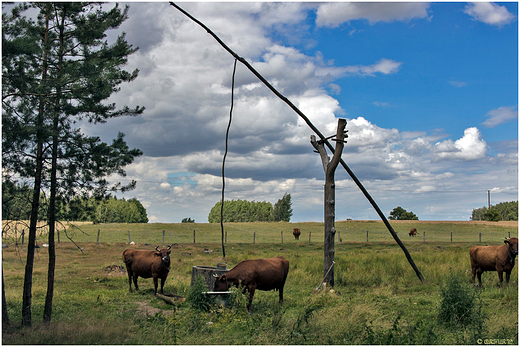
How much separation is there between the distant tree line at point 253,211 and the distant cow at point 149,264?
96.9 meters

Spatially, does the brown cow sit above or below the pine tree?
below

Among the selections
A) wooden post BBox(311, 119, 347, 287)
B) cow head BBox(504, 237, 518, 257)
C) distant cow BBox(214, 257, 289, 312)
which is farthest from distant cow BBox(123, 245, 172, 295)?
cow head BBox(504, 237, 518, 257)

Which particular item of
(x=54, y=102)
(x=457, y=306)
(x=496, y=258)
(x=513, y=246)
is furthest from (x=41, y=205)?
(x=513, y=246)

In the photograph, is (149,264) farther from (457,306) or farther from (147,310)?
(457,306)

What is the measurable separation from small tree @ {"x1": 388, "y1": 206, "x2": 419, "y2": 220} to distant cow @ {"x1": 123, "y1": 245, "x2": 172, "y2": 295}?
10290 centimetres

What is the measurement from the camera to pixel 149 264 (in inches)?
552

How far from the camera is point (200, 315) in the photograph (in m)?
8.38

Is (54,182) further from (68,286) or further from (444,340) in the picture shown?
(444,340)

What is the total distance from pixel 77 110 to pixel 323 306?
8490 mm

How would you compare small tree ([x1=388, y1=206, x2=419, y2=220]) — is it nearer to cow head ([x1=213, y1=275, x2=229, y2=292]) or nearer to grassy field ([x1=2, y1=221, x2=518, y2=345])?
grassy field ([x1=2, y1=221, x2=518, y2=345])

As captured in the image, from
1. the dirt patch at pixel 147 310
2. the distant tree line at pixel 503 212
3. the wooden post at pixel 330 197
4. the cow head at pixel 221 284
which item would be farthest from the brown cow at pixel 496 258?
the distant tree line at pixel 503 212

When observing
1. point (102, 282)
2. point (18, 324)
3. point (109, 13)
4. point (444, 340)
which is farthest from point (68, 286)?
point (444, 340)

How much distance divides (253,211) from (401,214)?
157ft

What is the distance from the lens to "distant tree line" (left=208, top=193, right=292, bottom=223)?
112 m
